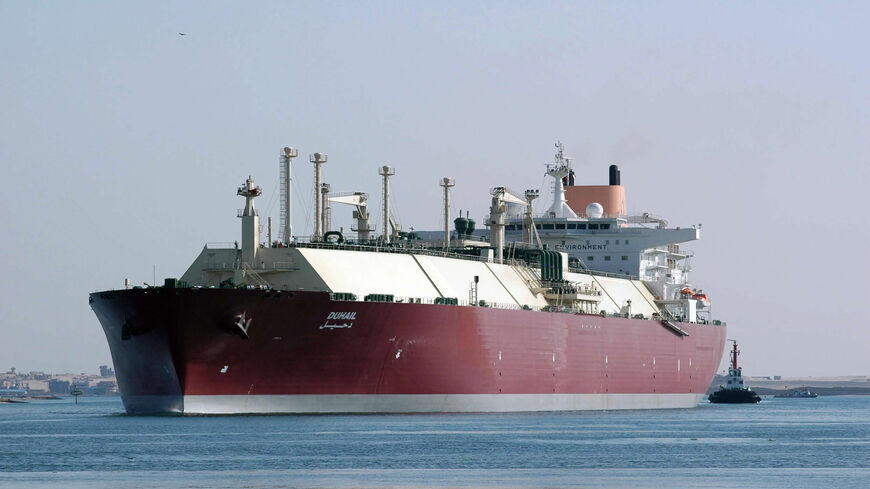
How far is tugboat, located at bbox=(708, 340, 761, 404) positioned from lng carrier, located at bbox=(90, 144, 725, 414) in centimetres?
3902

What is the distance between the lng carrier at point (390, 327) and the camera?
5706cm

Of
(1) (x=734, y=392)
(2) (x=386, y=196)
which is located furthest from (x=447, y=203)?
(1) (x=734, y=392)

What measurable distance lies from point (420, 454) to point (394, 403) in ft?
53.8

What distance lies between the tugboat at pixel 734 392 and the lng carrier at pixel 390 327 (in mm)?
39025

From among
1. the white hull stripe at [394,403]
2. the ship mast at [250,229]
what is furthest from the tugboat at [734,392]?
the ship mast at [250,229]

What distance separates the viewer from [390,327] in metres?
60.3

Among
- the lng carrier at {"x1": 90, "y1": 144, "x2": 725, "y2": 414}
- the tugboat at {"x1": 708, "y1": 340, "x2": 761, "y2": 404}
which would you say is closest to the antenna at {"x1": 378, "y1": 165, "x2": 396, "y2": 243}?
the lng carrier at {"x1": 90, "y1": 144, "x2": 725, "y2": 414}

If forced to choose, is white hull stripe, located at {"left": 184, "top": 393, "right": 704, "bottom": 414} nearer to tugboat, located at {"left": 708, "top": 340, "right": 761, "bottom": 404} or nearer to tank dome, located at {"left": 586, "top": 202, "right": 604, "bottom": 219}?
tank dome, located at {"left": 586, "top": 202, "right": 604, "bottom": 219}

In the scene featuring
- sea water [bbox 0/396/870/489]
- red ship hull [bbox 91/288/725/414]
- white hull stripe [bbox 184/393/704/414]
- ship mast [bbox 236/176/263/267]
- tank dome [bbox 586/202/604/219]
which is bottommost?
sea water [bbox 0/396/870/489]

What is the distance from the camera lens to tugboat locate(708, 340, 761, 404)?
12744 cm

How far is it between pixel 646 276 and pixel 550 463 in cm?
4984

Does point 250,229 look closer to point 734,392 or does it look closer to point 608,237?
point 608,237

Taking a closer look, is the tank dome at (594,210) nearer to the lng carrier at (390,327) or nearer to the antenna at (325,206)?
the lng carrier at (390,327)

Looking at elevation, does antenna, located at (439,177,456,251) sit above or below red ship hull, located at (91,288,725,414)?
above
